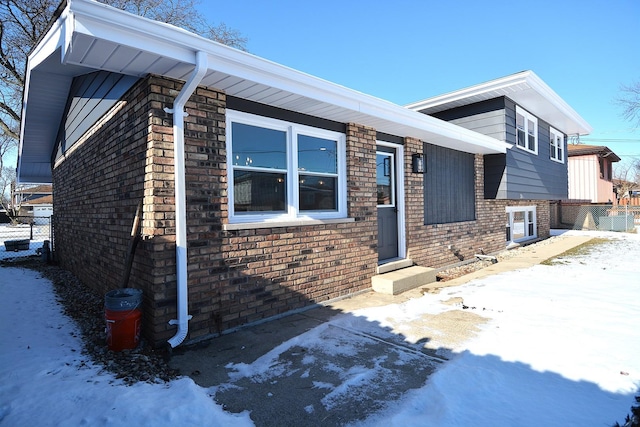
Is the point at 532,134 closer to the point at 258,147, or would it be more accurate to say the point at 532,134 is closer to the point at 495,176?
the point at 495,176

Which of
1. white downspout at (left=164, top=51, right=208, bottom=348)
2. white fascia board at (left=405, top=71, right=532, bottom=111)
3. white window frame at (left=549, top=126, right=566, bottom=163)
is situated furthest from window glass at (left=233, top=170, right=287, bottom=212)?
white window frame at (left=549, top=126, right=566, bottom=163)

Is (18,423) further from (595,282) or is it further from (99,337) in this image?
(595,282)

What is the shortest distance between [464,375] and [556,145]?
13606mm

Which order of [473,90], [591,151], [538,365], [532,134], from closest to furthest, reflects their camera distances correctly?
[538,365]
[473,90]
[532,134]
[591,151]

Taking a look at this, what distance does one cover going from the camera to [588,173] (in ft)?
74.2

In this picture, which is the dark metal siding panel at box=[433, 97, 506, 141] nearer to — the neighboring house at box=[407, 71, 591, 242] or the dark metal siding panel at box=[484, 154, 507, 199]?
the neighboring house at box=[407, 71, 591, 242]

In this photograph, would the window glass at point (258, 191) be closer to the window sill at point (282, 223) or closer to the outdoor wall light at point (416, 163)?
the window sill at point (282, 223)

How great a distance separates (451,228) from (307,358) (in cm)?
604

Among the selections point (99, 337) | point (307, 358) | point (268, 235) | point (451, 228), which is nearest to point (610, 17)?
point (451, 228)

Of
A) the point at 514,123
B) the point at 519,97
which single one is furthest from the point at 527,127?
the point at 519,97

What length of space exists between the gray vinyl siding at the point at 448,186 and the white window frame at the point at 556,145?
5.77 metres

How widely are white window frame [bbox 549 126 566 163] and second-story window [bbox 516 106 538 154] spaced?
2.04 meters

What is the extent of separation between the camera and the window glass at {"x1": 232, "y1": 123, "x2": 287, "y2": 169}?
4.55 meters

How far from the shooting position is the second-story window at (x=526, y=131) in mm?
10414
